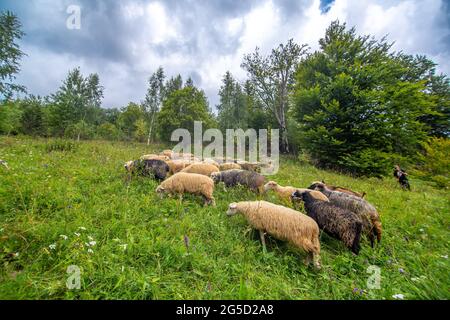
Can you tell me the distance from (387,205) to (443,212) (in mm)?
1344

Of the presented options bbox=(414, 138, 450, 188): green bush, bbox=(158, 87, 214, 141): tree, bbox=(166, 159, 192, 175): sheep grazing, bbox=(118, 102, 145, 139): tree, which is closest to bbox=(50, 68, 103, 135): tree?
bbox=(158, 87, 214, 141): tree

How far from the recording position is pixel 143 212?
374 centimetres

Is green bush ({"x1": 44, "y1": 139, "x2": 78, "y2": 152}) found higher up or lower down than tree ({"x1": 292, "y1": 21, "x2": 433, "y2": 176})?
lower down

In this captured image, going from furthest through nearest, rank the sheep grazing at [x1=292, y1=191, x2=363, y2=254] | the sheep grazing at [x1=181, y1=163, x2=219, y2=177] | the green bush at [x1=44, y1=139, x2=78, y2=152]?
1. the green bush at [x1=44, y1=139, x2=78, y2=152]
2. the sheep grazing at [x1=181, y1=163, x2=219, y2=177]
3. the sheep grazing at [x1=292, y1=191, x2=363, y2=254]

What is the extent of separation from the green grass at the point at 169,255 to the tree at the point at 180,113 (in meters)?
20.7

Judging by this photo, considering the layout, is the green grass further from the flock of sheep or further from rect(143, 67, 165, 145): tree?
rect(143, 67, 165, 145): tree

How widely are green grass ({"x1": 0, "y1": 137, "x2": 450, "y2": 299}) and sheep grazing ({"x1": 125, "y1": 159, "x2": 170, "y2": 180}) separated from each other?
1629 mm

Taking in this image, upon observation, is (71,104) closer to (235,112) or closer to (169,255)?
(235,112)

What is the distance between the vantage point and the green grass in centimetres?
192

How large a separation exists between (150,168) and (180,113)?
20168 millimetres

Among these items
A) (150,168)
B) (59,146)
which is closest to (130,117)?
(59,146)

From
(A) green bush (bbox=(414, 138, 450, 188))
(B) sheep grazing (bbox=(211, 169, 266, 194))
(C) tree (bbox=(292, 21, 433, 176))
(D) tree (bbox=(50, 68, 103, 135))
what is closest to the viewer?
(B) sheep grazing (bbox=(211, 169, 266, 194))

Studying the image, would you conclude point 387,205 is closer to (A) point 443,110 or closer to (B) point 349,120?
(B) point 349,120

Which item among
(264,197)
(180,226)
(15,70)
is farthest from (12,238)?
(15,70)
